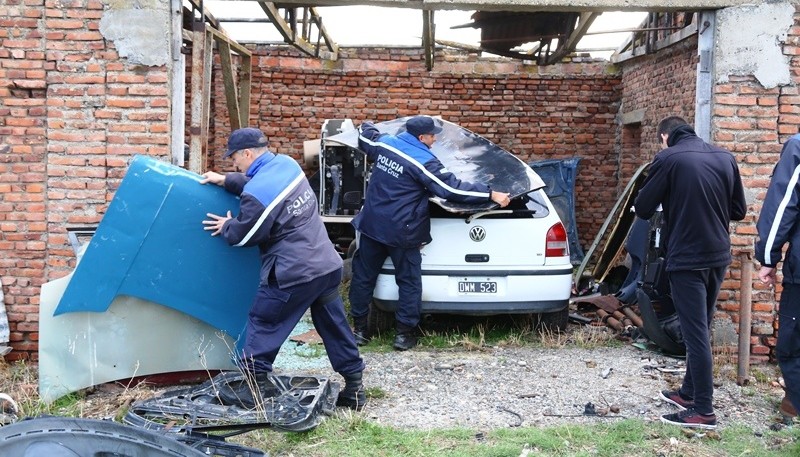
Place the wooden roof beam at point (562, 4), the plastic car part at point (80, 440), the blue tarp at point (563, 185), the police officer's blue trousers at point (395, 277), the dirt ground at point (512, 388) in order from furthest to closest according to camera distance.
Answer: the blue tarp at point (563, 185) < the police officer's blue trousers at point (395, 277) < the wooden roof beam at point (562, 4) < the dirt ground at point (512, 388) < the plastic car part at point (80, 440)

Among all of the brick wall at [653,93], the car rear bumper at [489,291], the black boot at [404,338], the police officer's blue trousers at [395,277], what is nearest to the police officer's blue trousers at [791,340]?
the car rear bumper at [489,291]

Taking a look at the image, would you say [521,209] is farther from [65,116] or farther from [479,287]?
[65,116]

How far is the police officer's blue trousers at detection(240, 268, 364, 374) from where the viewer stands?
15.2 feet

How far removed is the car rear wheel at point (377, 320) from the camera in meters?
6.86

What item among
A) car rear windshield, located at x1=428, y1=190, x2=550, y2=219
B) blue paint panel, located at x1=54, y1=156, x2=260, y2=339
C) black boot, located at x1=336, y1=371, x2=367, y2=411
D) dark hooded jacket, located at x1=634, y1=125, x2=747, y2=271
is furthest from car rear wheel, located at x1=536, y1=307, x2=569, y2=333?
blue paint panel, located at x1=54, y1=156, x2=260, y2=339

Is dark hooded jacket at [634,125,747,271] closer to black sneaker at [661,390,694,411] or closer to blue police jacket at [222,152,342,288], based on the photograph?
black sneaker at [661,390,694,411]

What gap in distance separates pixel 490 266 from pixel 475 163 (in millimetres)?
1096

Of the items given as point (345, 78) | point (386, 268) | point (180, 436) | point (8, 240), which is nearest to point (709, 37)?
point (386, 268)

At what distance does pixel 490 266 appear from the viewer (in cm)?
641

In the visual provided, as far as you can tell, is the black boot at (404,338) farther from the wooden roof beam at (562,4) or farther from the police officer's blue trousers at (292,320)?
the wooden roof beam at (562,4)

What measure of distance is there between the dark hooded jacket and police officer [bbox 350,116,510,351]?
1.49 meters

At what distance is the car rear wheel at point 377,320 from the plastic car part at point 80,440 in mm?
3642

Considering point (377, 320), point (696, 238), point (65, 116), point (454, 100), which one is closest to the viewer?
point (696, 238)

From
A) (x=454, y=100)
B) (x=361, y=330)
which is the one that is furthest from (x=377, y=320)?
(x=454, y=100)
